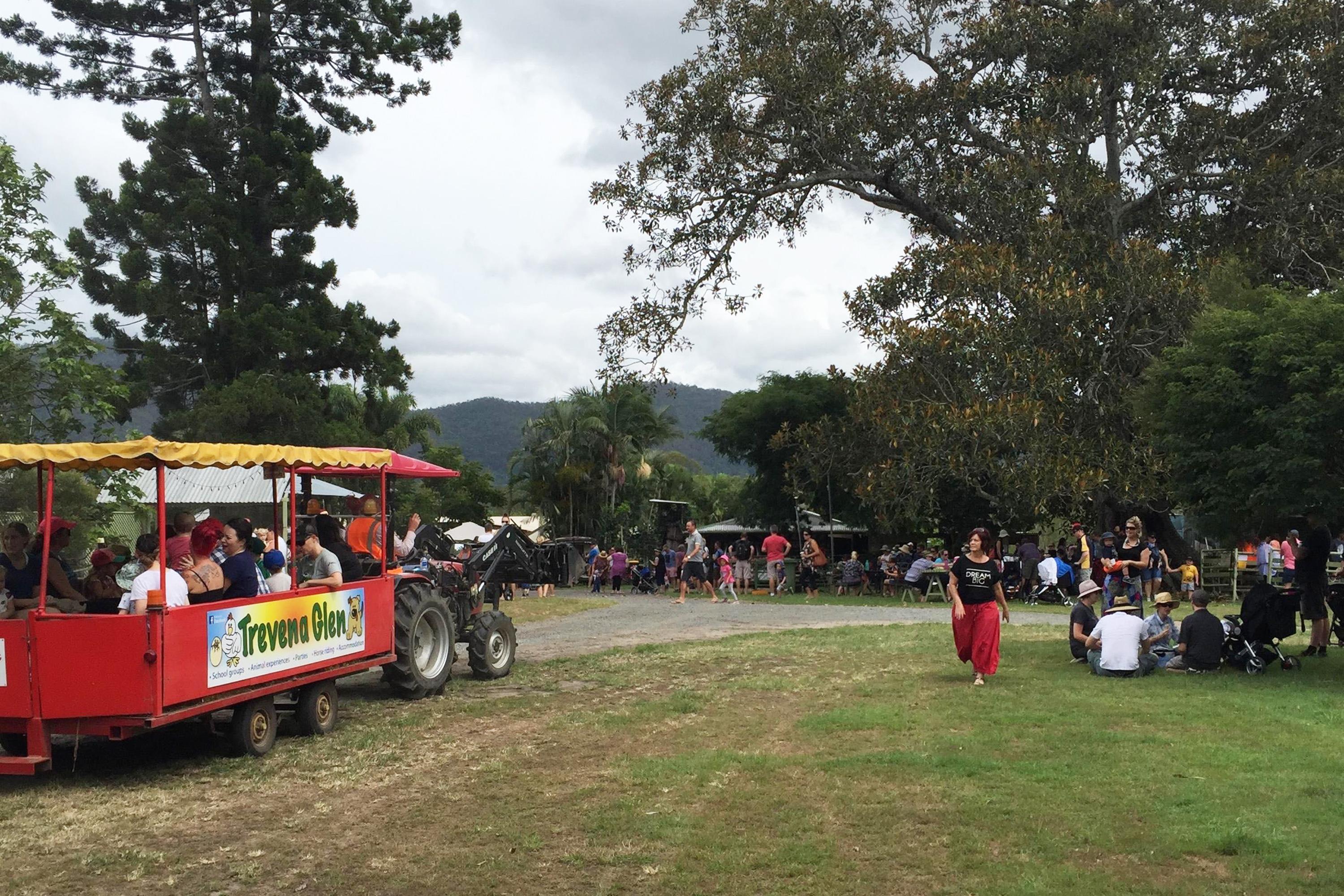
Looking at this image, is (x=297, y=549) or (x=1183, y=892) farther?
(x=297, y=549)

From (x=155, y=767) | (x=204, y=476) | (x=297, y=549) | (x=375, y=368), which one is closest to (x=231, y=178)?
(x=375, y=368)

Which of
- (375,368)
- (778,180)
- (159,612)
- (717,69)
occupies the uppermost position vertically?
(717,69)

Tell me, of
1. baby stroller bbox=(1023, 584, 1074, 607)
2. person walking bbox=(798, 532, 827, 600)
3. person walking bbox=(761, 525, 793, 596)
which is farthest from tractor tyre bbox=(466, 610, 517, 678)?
person walking bbox=(798, 532, 827, 600)

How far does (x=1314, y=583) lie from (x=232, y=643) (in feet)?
37.0

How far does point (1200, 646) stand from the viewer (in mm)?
12844

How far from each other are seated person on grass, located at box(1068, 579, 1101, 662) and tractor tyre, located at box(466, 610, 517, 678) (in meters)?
6.18

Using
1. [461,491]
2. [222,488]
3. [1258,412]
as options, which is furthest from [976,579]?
[461,491]

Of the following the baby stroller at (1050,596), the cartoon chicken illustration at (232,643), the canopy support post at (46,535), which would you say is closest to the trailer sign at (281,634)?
the cartoon chicken illustration at (232,643)

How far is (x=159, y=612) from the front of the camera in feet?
26.5

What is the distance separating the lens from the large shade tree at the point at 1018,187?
1041 inches

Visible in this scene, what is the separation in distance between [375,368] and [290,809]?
1190 inches

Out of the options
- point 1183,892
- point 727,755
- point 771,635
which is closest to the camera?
point 1183,892

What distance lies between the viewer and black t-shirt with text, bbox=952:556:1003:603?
12.2 meters

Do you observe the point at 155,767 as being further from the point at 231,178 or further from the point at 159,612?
the point at 231,178
